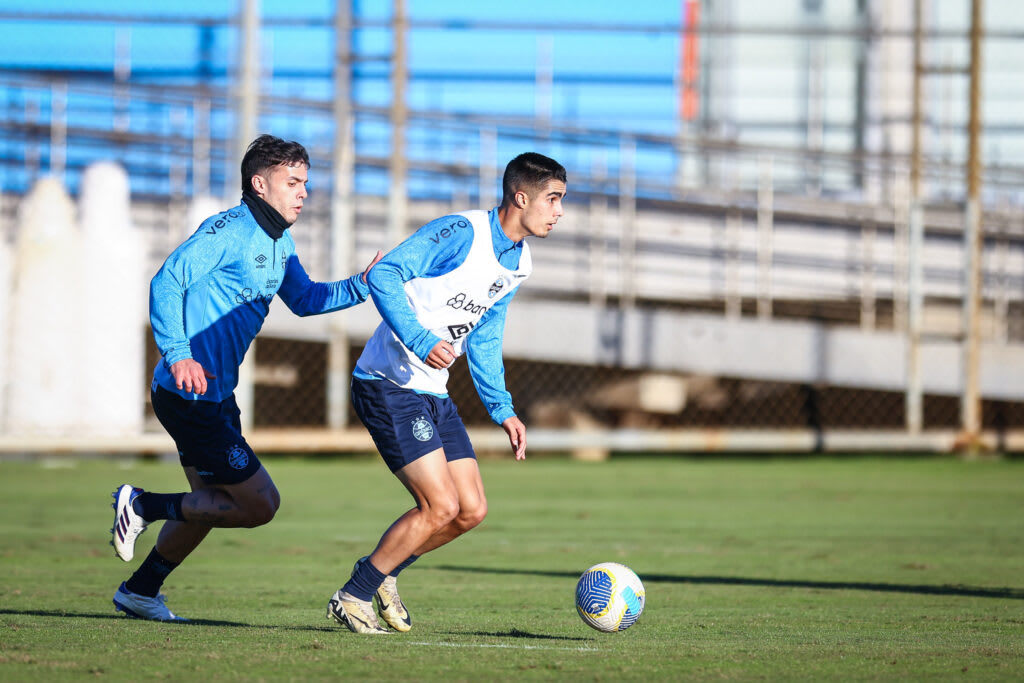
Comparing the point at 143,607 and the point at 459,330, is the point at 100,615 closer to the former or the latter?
the point at 143,607

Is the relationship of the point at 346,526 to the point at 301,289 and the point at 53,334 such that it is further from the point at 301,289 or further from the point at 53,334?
the point at 53,334

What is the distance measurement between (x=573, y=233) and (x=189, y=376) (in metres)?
12.7

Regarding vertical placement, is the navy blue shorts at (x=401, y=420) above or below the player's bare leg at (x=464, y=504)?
above

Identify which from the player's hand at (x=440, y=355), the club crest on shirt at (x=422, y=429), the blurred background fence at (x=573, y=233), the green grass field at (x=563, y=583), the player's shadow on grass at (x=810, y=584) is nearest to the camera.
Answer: the green grass field at (x=563, y=583)

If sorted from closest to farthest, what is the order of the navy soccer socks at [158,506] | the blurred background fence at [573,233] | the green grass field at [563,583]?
the green grass field at [563,583] → the navy soccer socks at [158,506] → the blurred background fence at [573,233]

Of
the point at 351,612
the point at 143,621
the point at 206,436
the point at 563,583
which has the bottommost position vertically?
the point at 563,583

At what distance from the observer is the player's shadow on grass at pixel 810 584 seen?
6871mm

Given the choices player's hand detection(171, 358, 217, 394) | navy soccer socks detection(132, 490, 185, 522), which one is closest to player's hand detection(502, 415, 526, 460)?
player's hand detection(171, 358, 217, 394)

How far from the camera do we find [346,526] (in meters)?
10.0

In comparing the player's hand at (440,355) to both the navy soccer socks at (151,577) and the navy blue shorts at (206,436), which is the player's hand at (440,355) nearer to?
the navy blue shorts at (206,436)

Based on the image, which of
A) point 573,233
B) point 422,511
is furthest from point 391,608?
point 573,233

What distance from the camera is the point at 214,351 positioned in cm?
574

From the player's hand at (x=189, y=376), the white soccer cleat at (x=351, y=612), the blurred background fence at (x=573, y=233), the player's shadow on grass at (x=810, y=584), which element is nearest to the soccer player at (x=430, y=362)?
the white soccer cleat at (x=351, y=612)

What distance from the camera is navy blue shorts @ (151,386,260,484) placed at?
568 centimetres
